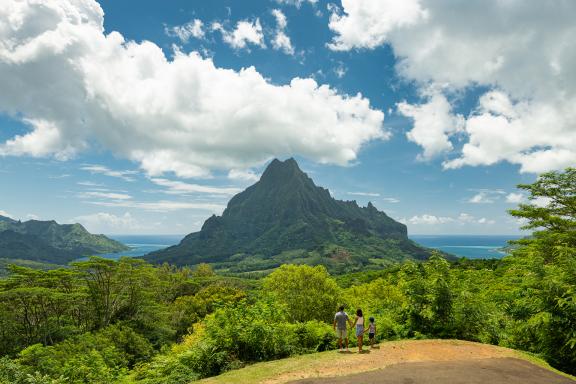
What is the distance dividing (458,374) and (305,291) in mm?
27564

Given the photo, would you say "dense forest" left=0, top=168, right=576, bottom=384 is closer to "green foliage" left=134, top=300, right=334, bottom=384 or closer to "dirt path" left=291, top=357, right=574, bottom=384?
"green foliage" left=134, top=300, right=334, bottom=384

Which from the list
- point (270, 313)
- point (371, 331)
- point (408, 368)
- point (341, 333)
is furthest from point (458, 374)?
point (270, 313)

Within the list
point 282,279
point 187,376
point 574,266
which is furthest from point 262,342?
point 282,279

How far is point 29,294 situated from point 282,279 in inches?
1195

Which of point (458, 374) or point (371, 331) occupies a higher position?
point (371, 331)

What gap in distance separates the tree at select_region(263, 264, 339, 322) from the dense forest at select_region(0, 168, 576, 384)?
0.41 ft

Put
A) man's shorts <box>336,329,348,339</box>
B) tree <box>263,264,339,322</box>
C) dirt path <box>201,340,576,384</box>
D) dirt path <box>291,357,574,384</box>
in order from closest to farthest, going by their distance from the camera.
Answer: dirt path <box>291,357,574,384</box>, dirt path <box>201,340,576,384</box>, man's shorts <box>336,329,348,339</box>, tree <box>263,264,339,322</box>

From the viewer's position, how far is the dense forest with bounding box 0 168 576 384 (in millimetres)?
16609

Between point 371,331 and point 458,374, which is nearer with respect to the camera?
point 458,374

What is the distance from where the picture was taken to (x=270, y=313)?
1928cm

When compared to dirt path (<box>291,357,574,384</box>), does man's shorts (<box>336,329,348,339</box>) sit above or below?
above

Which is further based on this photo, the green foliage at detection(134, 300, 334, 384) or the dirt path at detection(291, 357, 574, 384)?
the green foliage at detection(134, 300, 334, 384)

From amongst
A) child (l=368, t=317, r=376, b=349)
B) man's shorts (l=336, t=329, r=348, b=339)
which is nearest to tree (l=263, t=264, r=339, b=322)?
child (l=368, t=317, r=376, b=349)

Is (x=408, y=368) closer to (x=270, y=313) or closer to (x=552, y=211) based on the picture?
(x=270, y=313)
